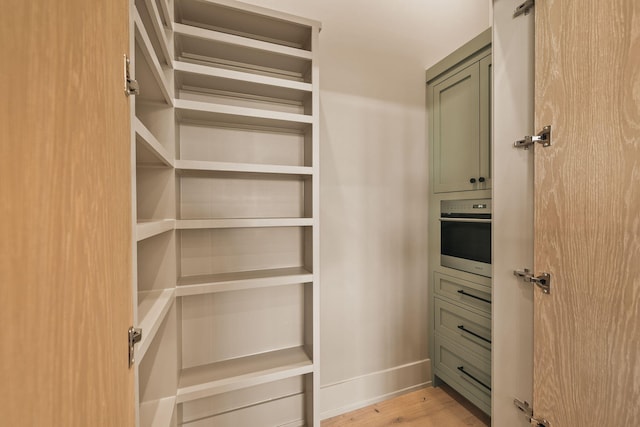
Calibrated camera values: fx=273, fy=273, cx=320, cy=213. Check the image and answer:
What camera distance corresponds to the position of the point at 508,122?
1410 millimetres

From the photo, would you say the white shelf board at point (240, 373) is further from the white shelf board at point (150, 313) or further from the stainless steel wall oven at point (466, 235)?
the stainless steel wall oven at point (466, 235)

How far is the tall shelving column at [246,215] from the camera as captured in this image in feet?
4.49

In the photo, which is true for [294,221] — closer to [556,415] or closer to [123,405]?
[123,405]

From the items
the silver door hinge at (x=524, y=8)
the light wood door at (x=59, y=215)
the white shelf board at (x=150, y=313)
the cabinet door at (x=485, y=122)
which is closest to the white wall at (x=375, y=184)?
the cabinet door at (x=485, y=122)

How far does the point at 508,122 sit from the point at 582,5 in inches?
19.2

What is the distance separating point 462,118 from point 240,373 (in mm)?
2055

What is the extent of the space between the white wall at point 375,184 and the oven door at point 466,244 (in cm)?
20

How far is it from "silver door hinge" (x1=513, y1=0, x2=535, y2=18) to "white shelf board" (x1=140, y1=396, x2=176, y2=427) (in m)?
2.40

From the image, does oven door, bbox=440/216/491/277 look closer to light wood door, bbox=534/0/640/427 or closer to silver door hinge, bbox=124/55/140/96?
light wood door, bbox=534/0/640/427

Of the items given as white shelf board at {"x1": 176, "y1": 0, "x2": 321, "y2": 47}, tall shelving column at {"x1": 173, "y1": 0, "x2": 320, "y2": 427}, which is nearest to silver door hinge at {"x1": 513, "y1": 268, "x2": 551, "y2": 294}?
tall shelving column at {"x1": 173, "y1": 0, "x2": 320, "y2": 427}

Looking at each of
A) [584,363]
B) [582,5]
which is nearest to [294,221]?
[584,363]

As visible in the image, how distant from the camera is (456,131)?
188cm

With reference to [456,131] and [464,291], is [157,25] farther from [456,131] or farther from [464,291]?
[464,291]

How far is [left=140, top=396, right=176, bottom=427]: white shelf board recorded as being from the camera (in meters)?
1.03
